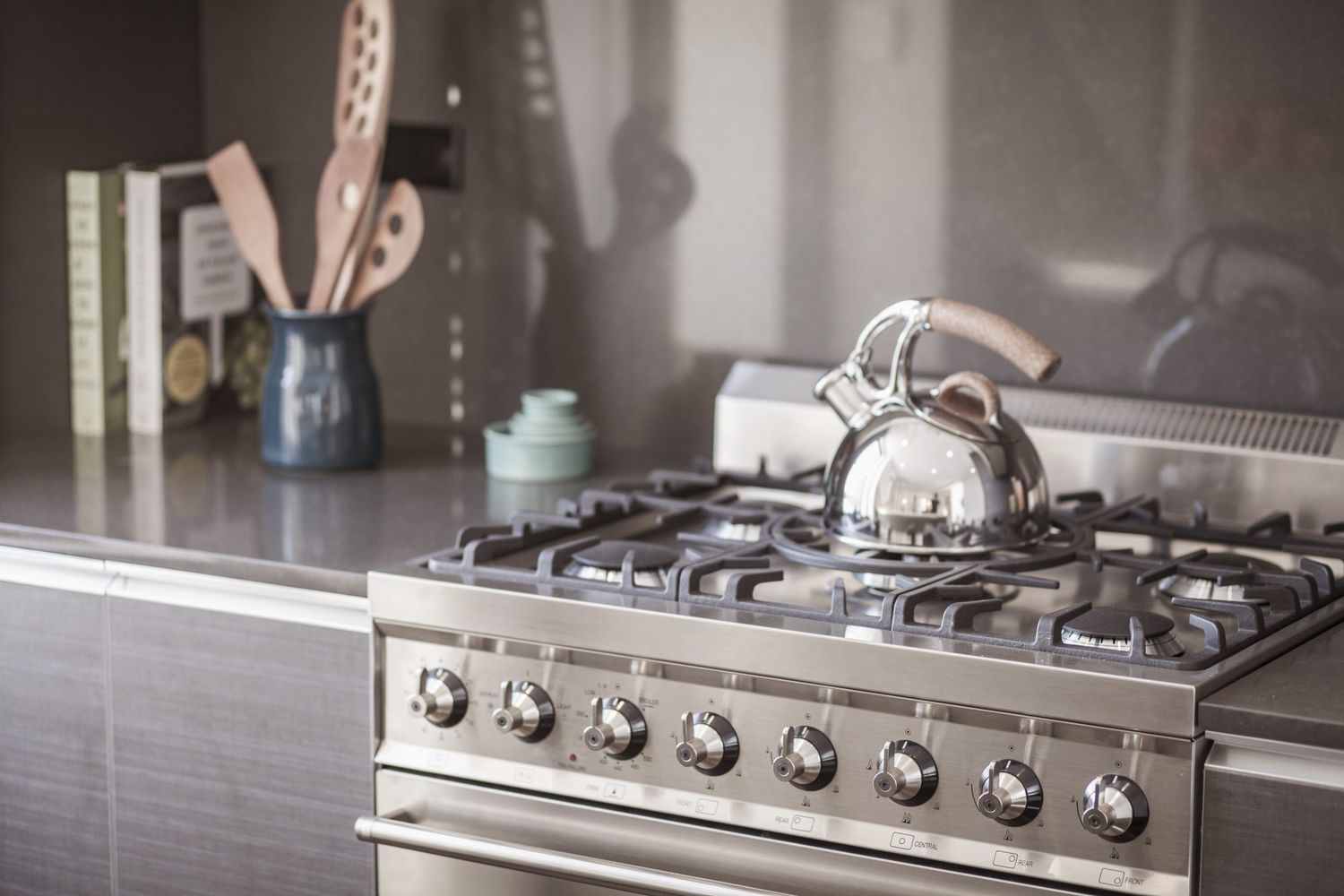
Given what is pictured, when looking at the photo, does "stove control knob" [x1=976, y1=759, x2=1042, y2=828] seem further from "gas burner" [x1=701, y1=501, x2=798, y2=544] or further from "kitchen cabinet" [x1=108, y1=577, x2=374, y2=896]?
"kitchen cabinet" [x1=108, y1=577, x2=374, y2=896]

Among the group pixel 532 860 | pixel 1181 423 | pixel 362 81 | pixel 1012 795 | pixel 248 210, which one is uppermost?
pixel 362 81

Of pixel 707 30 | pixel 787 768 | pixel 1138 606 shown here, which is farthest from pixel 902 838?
pixel 707 30

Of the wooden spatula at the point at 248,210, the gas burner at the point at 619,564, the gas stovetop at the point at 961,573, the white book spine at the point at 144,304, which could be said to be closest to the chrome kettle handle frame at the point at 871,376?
the gas stovetop at the point at 961,573

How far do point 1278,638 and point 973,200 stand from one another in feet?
2.51

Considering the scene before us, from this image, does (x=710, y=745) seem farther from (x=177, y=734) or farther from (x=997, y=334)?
(x=177, y=734)

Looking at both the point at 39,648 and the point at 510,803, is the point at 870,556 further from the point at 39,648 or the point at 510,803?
the point at 39,648

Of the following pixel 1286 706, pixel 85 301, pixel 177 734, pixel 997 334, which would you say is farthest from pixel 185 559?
pixel 1286 706

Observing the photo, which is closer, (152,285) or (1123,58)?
(1123,58)

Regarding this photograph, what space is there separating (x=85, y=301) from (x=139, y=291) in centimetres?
7

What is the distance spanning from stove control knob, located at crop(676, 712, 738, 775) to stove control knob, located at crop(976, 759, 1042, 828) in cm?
21

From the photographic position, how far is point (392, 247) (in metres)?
2.04

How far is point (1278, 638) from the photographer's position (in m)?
1.36

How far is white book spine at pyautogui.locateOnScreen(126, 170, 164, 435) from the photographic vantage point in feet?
7.22

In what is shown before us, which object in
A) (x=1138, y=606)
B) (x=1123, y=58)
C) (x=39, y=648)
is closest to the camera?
(x=1138, y=606)
